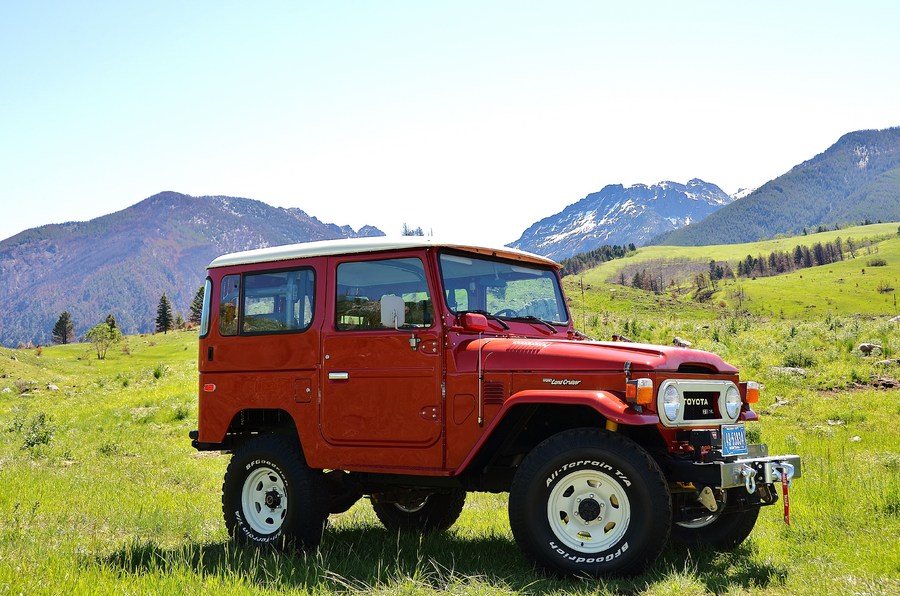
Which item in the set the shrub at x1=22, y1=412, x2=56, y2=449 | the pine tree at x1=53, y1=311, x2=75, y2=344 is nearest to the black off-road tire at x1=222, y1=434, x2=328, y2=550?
the shrub at x1=22, y1=412, x2=56, y2=449

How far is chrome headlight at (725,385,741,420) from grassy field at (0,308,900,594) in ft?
3.96

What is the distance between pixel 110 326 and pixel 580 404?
82.0 m

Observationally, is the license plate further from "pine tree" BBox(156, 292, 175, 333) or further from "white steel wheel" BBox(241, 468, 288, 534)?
"pine tree" BBox(156, 292, 175, 333)

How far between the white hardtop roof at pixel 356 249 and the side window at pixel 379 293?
0.45 feet

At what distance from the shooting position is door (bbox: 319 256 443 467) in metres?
6.70

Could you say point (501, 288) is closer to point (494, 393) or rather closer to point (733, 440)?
point (494, 393)

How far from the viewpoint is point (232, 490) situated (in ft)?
25.5

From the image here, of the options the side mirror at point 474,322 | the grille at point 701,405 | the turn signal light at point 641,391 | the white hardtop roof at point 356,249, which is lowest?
the grille at point 701,405

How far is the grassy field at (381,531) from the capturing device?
5754 millimetres

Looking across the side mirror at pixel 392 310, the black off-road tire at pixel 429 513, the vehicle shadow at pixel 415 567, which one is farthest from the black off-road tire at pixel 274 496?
the side mirror at pixel 392 310

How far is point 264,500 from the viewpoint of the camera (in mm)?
7680

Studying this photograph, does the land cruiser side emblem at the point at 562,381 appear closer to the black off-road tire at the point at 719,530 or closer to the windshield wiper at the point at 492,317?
the windshield wiper at the point at 492,317

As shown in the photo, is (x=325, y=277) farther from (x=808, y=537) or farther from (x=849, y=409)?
(x=849, y=409)

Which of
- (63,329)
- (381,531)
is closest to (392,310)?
(381,531)
